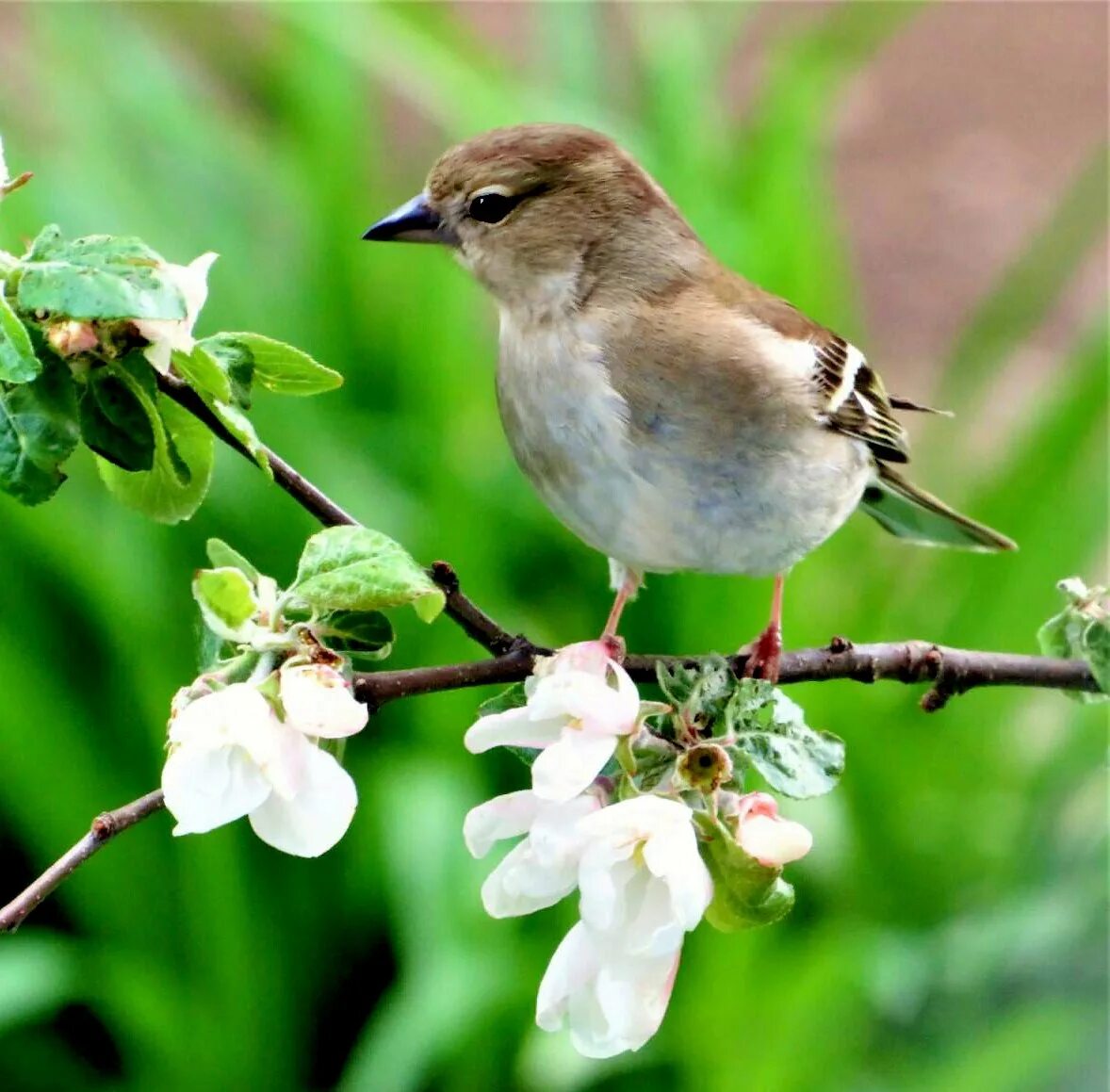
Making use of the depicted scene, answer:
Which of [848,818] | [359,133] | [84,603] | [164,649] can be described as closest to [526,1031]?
[848,818]

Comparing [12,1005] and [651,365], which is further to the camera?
[12,1005]

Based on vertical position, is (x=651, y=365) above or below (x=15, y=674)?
above

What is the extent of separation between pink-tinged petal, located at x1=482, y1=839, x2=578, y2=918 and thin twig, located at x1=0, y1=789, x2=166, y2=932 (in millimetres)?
104

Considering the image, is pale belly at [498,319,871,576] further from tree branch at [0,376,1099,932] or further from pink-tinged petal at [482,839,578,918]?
pink-tinged petal at [482,839,578,918]

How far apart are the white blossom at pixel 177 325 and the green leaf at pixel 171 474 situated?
42 mm

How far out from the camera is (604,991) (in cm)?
45

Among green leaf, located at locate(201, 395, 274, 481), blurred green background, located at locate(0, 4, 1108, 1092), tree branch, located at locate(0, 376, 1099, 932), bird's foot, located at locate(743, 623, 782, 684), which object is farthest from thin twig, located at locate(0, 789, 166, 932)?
blurred green background, located at locate(0, 4, 1108, 1092)

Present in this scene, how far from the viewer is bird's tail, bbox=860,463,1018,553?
38.9 inches

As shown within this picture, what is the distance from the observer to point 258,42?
2.58 meters

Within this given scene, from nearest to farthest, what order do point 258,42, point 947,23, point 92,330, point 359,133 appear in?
point 92,330 → point 359,133 → point 258,42 → point 947,23

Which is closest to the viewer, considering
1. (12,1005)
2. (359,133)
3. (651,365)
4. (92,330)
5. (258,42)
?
(92,330)

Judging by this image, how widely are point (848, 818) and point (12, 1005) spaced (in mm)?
796

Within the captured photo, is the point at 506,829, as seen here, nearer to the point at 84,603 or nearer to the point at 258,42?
the point at 84,603

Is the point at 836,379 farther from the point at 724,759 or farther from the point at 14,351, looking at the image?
the point at 14,351
